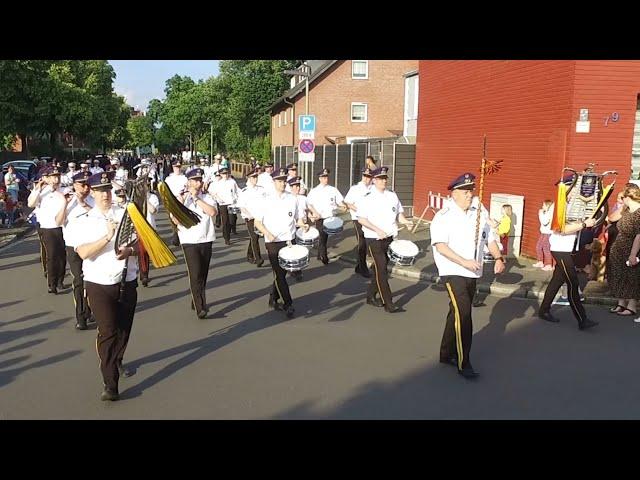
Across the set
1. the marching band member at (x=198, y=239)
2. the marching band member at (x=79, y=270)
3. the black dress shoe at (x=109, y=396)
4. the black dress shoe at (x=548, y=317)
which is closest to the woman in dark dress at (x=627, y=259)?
the black dress shoe at (x=548, y=317)

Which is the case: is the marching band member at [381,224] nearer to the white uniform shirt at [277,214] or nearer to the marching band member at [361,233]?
the white uniform shirt at [277,214]

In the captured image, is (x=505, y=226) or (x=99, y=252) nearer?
(x=99, y=252)

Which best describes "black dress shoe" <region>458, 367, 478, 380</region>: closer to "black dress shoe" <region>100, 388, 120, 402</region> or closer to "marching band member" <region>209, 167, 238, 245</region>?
"black dress shoe" <region>100, 388, 120, 402</region>

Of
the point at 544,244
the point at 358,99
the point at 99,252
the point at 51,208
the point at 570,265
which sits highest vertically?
the point at 358,99

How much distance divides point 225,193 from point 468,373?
34.7 feet

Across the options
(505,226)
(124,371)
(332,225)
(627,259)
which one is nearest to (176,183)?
(332,225)

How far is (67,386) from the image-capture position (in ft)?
18.6

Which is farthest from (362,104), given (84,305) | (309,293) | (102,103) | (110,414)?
(110,414)

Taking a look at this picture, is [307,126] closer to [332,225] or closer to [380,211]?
[332,225]

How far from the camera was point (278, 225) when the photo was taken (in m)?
8.33

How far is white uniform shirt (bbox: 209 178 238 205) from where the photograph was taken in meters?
15.4

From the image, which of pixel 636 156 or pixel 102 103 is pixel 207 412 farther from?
pixel 102 103

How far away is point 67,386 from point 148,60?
10.5 ft

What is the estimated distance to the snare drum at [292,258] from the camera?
7969 mm
